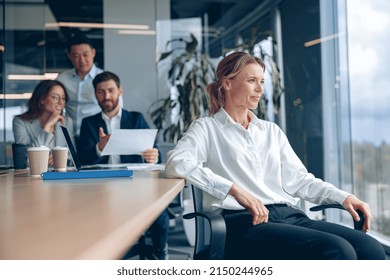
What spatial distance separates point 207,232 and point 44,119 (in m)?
1.70

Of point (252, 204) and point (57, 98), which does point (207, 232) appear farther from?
point (57, 98)

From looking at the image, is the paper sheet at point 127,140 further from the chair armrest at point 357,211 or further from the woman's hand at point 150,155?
the chair armrest at point 357,211

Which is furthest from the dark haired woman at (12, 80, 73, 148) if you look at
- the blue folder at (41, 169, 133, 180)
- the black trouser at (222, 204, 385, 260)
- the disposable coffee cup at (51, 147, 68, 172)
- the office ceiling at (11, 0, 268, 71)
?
the office ceiling at (11, 0, 268, 71)

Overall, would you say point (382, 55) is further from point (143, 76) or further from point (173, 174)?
point (143, 76)

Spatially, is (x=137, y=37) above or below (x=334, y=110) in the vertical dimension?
above

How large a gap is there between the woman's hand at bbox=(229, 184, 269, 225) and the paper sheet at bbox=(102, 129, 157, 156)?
715mm

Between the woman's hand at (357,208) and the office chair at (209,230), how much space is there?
0.05 ft

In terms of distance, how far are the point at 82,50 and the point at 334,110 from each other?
7.93 feet

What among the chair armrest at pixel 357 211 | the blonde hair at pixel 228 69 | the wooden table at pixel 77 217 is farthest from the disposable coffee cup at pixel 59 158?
the chair armrest at pixel 357 211

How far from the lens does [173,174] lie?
160cm
